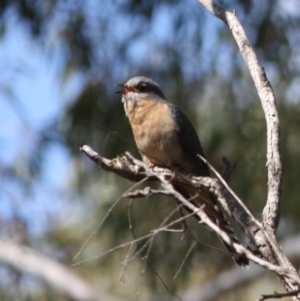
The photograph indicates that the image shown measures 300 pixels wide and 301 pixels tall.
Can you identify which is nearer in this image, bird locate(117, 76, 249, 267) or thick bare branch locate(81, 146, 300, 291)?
thick bare branch locate(81, 146, 300, 291)

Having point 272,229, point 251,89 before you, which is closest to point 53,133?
point 251,89

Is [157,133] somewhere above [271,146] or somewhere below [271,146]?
below

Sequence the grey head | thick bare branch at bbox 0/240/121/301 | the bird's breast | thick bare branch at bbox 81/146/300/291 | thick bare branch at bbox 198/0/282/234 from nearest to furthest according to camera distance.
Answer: thick bare branch at bbox 81/146/300/291 → thick bare branch at bbox 198/0/282/234 → the bird's breast → the grey head → thick bare branch at bbox 0/240/121/301

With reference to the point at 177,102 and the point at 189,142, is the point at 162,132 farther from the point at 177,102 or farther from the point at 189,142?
the point at 177,102

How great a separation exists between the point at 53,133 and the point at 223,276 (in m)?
2.98

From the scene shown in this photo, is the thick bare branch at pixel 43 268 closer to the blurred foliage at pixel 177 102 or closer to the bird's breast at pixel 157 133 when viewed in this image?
the blurred foliage at pixel 177 102

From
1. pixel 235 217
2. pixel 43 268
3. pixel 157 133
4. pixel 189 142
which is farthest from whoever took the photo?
pixel 43 268

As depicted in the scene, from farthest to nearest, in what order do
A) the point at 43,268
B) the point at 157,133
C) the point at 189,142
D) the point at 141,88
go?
1. the point at 43,268
2. the point at 141,88
3. the point at 189,142
4. the point at 157,133

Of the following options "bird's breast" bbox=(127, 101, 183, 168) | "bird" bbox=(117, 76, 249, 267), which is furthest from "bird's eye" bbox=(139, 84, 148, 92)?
"bird's breast" bbox=(127, 101, 183, 168)

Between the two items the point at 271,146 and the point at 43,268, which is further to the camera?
the point at 43,268

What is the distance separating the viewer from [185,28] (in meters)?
9.91

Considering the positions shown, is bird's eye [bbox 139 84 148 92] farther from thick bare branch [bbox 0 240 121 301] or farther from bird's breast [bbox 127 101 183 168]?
thick bare branch [bbox 0 240 121 301]

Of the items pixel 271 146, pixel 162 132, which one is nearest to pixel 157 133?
pixel 162 132

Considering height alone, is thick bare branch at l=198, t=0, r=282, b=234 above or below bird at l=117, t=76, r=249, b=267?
above
